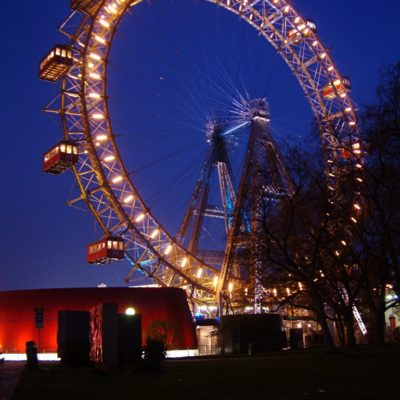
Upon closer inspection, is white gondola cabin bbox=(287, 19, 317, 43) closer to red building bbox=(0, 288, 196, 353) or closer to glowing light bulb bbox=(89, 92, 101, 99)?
glowing light bulb bbox=(89, 92, 101, 99)

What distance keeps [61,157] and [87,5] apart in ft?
37.6

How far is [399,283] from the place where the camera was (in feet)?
78.4

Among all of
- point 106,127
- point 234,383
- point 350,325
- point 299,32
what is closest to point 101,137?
point 106,127

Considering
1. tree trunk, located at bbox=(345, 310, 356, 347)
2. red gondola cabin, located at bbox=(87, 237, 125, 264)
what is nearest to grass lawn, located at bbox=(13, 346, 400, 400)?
tree trunk, located at bbox=(345, 310, 356, 347)

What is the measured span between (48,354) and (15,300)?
501 centimetres

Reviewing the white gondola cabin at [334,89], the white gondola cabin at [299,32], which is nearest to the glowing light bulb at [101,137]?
the white gondola cabin at [299,32]

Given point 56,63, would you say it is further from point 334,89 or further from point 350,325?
point 350,325

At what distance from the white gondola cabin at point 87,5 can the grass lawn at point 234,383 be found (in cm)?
3015

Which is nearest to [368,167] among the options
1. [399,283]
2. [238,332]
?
[399,283]

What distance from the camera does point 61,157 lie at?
130 ft

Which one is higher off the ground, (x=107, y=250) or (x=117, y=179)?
(x=117, y=179)

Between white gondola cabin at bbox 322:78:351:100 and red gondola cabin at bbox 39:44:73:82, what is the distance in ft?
73.8

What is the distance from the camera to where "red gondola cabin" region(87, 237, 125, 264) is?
4216cm

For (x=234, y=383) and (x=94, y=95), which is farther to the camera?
(x=94, y=95)
